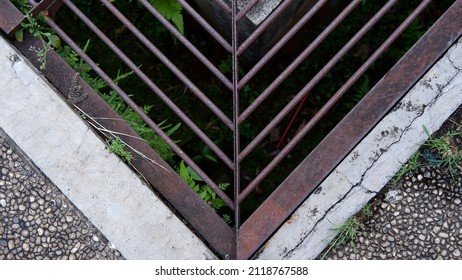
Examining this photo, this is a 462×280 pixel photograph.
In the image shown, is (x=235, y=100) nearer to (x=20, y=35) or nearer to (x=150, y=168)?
(x=150, y=168)

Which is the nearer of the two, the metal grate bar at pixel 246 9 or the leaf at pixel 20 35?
the metal grate bar at pixel 246 9

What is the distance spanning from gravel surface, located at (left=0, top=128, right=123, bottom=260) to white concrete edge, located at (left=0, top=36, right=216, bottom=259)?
0.05m

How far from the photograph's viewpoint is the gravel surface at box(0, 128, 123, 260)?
262 cm

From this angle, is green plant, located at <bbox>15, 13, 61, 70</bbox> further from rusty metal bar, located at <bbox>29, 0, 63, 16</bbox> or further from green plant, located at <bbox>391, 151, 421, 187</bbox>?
green plant, located at <bbox>391, 151, 421, 187</bbox>

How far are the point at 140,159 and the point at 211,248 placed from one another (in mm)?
536

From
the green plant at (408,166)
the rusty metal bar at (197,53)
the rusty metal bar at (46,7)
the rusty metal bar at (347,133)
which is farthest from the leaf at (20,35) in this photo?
the green plant at (408,166)

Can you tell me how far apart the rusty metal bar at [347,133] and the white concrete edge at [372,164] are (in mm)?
39

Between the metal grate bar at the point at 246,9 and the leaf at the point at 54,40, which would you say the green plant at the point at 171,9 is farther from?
the leaf at the point at 54,40

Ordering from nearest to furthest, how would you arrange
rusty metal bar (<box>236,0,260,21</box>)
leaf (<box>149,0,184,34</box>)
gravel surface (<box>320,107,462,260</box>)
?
rusty metal bar (<box>236,0,260,21</box>) < gravel surface (<box>320,107,462,260</box>) < leaf (<box>149,0,184,34</box>)

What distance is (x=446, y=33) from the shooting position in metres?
Answer: 2.59

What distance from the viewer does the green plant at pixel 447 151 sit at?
8.50ft

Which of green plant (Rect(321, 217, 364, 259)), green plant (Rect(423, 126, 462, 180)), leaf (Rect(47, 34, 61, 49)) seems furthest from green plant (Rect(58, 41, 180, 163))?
green plant (Rect(423, 126, 462, 180))

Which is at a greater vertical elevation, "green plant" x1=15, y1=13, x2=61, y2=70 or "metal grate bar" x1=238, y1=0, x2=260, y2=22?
"metal grate bar" x1=238, y1=0, x2=260, y2=22

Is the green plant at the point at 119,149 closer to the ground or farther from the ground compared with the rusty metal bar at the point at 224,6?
closer to the ground
